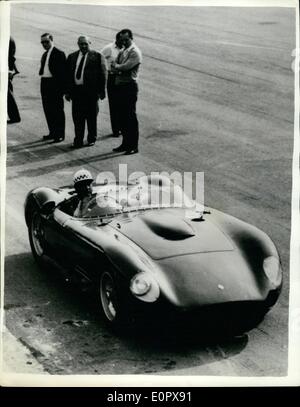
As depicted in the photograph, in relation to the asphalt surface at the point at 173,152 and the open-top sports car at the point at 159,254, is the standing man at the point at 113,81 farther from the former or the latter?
the open-top sports car at the point at 159,254

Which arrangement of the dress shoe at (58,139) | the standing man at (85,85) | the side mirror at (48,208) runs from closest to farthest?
the side mirror at (48,208)
the standing man at (85,85)
the dress shoe at (58,139)

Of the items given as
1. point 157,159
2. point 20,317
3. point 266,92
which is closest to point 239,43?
point 266,92

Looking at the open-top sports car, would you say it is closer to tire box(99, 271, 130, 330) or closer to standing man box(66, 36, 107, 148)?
tire box(99, 271, 130, 330)

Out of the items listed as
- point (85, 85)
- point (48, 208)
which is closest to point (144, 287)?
point (48, 208)

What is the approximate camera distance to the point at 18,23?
346 inches

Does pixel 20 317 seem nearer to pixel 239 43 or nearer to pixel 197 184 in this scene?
pixel 197 184

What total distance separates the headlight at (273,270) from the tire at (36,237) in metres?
2.51

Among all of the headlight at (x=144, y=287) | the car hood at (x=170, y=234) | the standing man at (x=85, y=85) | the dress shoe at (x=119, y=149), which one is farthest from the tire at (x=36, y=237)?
the standing man at (x=85, y=85)

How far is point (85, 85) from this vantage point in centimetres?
1152

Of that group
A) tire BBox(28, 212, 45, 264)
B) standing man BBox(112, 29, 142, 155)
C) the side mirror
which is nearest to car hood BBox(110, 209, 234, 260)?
the side mirror

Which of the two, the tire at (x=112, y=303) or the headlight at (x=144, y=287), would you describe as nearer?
the headlight at (x=144, y=287)

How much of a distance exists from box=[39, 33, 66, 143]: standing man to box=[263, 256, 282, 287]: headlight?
5784 mm

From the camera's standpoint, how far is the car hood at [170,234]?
6.91 m

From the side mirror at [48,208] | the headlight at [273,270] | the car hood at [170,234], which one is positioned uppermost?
the car hood at [170,234]
